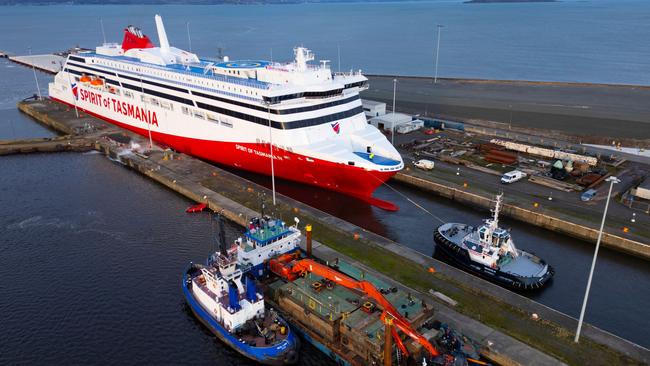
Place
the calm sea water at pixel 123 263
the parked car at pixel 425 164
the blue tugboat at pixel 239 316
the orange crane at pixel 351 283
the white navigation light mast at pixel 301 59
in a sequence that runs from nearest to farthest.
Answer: the orange crane at pixel 351 283
the blue tugboat at pixel 239 316
the calm sea water at pixel 123 263
the white navigation light mast at pixel 301 59
the parked car at pixel 425 164

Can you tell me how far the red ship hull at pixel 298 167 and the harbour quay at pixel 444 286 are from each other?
2.52 metres

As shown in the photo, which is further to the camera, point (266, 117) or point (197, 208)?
point (266, 117)

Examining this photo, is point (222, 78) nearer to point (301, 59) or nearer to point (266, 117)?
point (266, 117)

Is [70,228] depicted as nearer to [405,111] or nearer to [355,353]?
[355,353]

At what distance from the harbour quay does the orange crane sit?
390 cm

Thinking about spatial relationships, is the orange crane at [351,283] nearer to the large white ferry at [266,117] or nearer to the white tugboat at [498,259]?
the white tugboat at [498,259]

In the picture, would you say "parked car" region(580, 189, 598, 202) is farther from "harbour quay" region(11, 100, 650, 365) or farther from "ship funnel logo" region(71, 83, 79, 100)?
"ship funnel logo" region(71, 83, 79, 100)

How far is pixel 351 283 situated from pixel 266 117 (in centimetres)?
2498

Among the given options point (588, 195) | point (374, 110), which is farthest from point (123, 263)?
point (374, 110)

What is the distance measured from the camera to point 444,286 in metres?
28.9

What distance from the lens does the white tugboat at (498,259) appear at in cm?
3119

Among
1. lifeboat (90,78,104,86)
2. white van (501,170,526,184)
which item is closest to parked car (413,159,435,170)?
white van (501,170,526,184)

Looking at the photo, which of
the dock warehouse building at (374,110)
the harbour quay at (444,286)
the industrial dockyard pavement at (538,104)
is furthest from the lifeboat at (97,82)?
the industrial dockyard pavement at (538,104)

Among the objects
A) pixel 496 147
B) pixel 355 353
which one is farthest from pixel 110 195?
pixel 496 147
